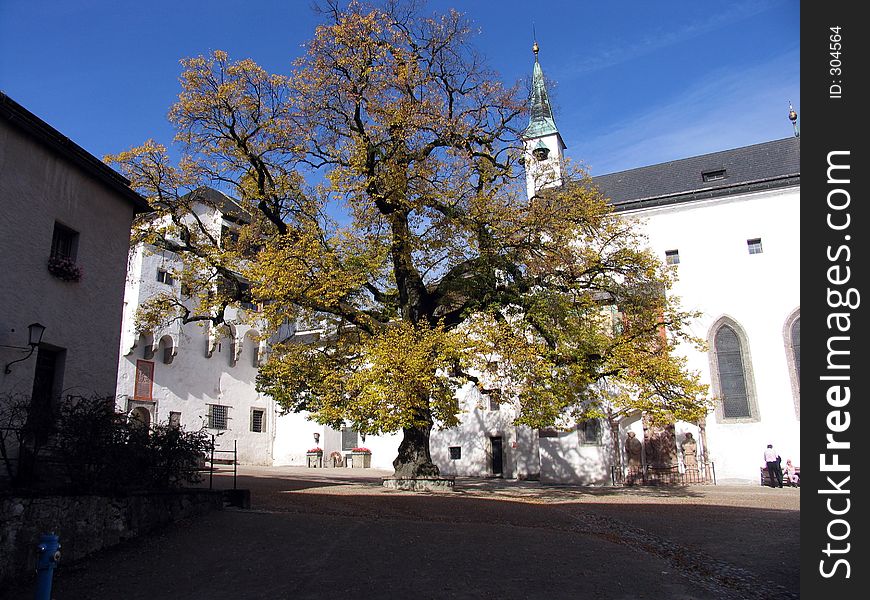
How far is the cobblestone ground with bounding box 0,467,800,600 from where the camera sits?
7480 millimetres

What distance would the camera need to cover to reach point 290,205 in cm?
1994

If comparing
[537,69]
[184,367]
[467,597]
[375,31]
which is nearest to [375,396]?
[467,597]

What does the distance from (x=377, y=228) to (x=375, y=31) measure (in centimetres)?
582

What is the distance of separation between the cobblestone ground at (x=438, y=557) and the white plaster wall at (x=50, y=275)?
4395 millimetres

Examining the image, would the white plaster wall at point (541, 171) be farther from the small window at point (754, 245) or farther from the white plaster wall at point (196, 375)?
the small window at point (754, 245)

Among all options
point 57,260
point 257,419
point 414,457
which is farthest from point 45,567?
point 257,419

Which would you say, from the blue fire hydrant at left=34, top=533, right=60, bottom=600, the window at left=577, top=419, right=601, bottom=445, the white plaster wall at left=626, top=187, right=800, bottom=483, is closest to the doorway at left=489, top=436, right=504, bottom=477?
the window at left=577, top=419, right=601, bottom=445

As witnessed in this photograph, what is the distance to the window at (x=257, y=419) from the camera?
37.8 meters

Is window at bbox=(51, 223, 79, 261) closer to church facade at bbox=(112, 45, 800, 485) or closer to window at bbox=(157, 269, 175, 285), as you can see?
church facade at bbox=(112, 45, 800, 485)

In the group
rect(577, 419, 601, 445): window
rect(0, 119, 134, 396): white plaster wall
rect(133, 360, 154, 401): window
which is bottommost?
rect(577, 419, 601, 445): window

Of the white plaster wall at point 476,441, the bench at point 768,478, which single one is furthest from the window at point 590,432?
the bench at point 768,478

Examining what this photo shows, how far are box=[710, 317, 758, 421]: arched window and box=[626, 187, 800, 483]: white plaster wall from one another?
0.32m

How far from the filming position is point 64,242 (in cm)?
1326

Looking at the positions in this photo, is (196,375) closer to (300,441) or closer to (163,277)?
(163,277)
